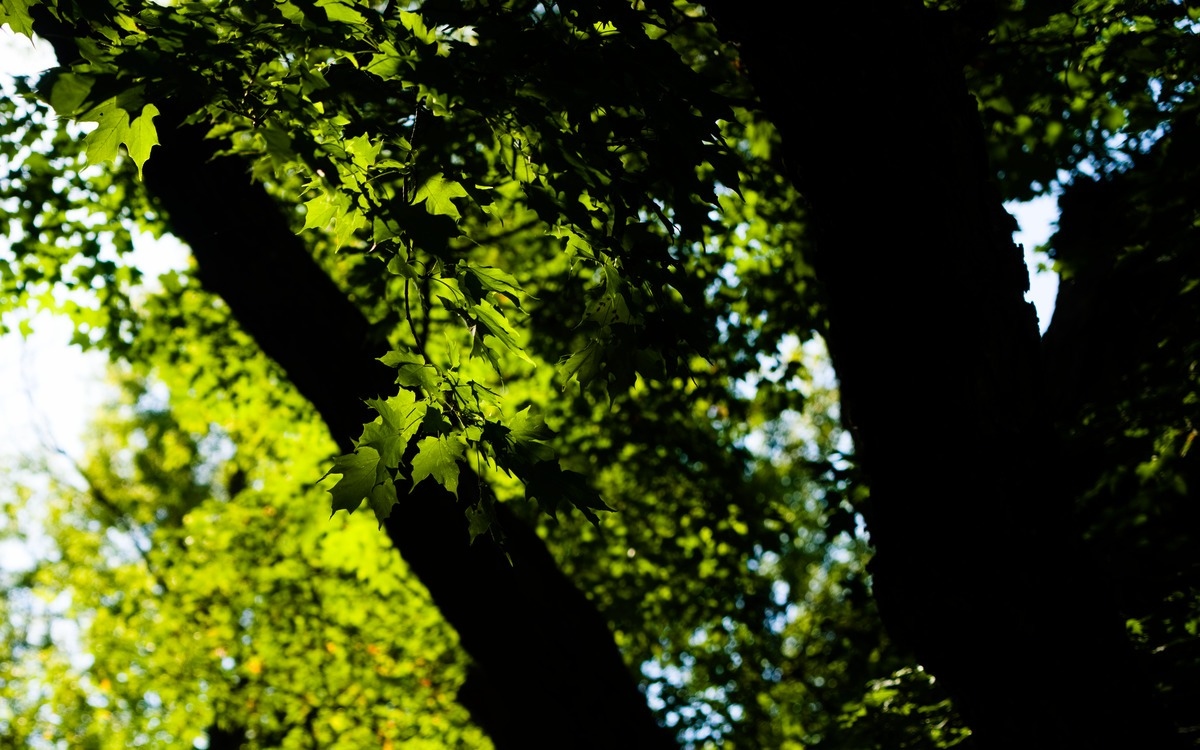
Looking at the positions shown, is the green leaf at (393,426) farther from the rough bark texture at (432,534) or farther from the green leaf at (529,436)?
the rough bark texture at (432,534)

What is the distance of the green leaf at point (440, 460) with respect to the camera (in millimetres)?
2469

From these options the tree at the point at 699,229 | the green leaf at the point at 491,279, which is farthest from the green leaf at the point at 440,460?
the green leaf at the point at 491,279

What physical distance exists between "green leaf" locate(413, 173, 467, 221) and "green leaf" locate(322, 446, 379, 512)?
2.36 ft

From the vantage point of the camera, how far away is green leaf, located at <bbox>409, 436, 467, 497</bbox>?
8.10 feet

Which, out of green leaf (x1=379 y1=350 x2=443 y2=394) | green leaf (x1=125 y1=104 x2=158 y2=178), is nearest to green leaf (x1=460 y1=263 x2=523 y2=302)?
green leaf (x1=379 y1=350 x2=443 y2=394)

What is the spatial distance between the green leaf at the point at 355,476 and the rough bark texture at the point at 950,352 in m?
1.52

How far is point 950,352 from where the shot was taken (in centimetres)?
251

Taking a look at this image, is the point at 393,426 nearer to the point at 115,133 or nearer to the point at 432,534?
the point at 115,133

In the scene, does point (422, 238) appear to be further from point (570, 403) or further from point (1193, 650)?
point (570, 403)

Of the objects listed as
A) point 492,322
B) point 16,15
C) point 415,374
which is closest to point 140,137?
point 16,15

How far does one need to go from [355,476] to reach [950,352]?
1765mm

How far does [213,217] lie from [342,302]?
728 mm

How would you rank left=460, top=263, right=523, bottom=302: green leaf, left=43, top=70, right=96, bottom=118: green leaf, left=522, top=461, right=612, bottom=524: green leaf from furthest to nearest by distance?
left=460, top=263, right=523, bottom=302: green leaf < left=522, top=461, right=612, bottom=524: green leaf < left=43, top=70, right=96, bottom=118: green leaf

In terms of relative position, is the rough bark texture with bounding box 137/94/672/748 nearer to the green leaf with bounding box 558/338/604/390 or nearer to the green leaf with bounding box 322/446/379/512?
the green leaf with bounding box 558/338/604/390
